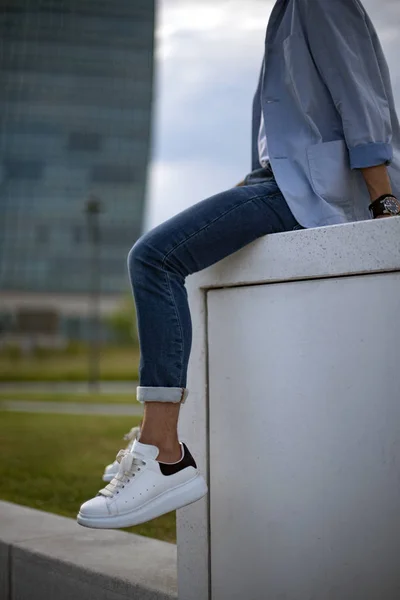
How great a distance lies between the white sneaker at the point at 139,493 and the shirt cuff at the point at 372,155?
40.9 inches

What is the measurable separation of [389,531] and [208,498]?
64cm

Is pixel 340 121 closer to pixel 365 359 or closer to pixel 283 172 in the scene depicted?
pixel 283 172

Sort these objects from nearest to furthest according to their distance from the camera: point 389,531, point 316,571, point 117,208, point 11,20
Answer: point 389,531
point 316,571
point 11,20
point 117,208

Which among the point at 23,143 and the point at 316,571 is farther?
the point at 23,143

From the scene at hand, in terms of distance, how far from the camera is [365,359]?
→ 2.05m

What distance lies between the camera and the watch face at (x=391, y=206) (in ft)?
7.48

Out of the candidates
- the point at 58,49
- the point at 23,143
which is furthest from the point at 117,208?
the point at 58,49

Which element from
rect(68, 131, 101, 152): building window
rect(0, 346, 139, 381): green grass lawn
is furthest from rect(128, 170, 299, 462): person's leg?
rect(68, 131, 101, 152): building window

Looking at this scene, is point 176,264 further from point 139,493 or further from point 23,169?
point 23,169

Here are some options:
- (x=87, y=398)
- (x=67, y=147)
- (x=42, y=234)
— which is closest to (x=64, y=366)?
(x=42, y=234)

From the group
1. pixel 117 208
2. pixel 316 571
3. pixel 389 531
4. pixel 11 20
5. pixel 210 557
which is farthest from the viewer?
pixel 117 208

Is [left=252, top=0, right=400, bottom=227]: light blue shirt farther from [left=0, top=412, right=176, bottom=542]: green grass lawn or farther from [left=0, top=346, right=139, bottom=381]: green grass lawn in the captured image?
[left=0, top=346, right=139, bottom=381]: green grass lawn

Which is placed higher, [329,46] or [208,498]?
[329,46]

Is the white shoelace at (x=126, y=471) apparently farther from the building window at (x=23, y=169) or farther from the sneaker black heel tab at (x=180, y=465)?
the building window at (x=23, y=169)
